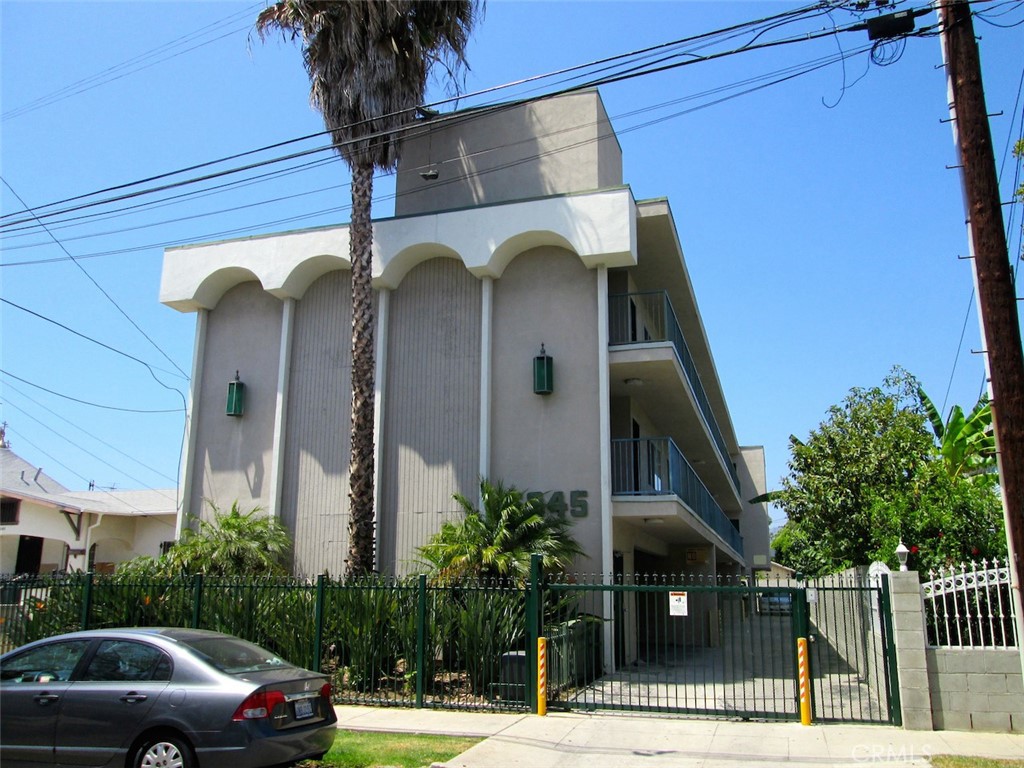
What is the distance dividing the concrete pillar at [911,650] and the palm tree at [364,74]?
9.93 metres

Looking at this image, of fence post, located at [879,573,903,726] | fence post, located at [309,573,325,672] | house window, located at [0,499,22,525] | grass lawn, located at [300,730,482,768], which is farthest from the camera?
house window, located at [0,499,22,525]

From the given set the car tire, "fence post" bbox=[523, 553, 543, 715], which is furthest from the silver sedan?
"fence post" bbox=[523, 553, 543, 715]

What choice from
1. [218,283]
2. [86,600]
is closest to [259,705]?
[86,600]

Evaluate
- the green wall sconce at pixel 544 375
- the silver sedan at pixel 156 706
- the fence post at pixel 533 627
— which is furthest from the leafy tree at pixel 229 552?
the silver sedan at pixel 156 706

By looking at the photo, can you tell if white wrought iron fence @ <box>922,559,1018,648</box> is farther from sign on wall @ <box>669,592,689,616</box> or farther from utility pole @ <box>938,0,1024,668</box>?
sign on wall @ <box>669,592,689,616</box>

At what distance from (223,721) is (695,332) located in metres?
20.9

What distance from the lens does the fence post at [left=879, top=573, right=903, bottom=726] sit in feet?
34.8

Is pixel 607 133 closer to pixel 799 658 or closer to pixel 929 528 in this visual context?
pixel 929 528

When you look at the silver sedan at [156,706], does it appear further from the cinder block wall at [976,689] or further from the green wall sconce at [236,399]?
the green wall sconce at [236,399]

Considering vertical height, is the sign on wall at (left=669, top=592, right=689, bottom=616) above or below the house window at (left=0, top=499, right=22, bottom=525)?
below

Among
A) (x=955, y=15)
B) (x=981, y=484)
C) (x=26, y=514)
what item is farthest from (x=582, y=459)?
(x=26, y=514)

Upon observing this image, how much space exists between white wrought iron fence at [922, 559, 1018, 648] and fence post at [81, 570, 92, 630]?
1386cm

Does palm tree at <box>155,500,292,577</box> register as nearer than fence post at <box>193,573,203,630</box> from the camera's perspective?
No

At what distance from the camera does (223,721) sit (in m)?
7.39
